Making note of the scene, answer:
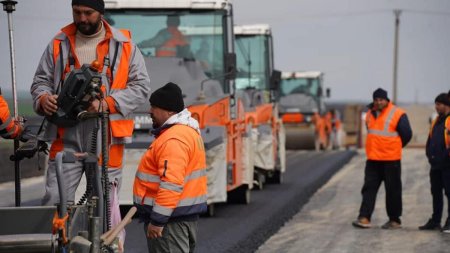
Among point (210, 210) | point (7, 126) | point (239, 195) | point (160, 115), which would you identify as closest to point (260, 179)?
point (239, 195)

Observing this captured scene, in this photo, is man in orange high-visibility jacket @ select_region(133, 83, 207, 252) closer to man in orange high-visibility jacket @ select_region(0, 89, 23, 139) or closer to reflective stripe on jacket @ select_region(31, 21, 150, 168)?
reflective stripe on jacket @ select_region(31, 21, 150, 168)

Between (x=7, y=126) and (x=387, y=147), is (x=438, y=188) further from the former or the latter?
(x=7, y=126)

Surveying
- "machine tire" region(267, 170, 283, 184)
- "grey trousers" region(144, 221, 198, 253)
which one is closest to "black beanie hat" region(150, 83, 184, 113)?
"grey trousers" region(144, 221, 198, 253)

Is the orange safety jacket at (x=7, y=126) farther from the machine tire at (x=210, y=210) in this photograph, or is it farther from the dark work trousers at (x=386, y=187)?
the dark work trousers at (x=386, y=187)

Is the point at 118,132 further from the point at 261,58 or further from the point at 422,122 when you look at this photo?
the point at 422,122

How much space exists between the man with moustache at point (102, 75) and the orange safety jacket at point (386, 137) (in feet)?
22.0

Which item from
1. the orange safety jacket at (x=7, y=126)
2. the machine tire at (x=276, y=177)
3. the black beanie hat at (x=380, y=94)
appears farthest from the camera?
the machine tire at (x=276, y=177)

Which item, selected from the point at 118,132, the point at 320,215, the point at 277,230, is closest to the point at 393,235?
the point at 277,230

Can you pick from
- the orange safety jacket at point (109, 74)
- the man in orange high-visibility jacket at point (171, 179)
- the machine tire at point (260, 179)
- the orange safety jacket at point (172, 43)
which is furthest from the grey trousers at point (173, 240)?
the machine tire at point (260, 179)

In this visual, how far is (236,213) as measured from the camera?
46.6 feet

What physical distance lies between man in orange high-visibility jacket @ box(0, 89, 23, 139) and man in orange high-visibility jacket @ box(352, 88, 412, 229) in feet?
22.2

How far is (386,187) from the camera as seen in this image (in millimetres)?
13195

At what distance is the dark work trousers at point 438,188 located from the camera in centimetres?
1285

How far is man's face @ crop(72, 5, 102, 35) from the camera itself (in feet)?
21.4
